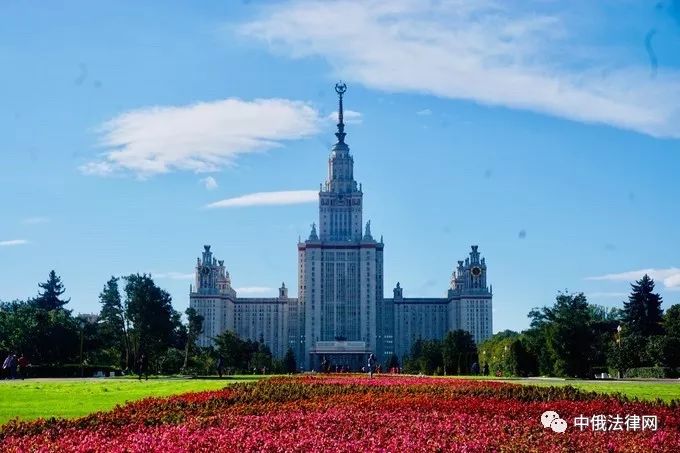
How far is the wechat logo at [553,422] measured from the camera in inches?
464

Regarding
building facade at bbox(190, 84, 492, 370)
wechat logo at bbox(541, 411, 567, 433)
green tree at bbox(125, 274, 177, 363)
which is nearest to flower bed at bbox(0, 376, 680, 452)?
wechat logo at bbox(541, 411, 567, 433)

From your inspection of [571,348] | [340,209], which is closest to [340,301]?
[340,209]

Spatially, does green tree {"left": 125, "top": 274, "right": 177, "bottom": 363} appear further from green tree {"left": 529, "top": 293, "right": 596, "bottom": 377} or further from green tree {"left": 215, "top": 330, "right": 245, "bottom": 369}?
green tree {"left": 529, "top": 293, "right": 596, "bottom": 377}

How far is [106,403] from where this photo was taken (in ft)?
63.5

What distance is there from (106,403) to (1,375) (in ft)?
103

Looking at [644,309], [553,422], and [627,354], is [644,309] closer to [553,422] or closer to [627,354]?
[627,354]

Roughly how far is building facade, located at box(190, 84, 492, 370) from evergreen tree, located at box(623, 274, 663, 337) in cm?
5356

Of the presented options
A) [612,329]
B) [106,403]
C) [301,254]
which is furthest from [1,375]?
[301,254]

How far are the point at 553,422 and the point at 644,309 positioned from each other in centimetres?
7742

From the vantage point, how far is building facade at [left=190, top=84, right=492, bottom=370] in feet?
466

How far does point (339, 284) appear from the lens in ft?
472

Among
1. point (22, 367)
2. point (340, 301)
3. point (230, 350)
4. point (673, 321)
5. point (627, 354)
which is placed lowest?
point (22, 367)

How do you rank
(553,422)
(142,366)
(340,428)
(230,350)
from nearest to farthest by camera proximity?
(340,428) < (553,422) < (142,366) < (230,350)

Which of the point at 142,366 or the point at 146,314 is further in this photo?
the point at 146,314
